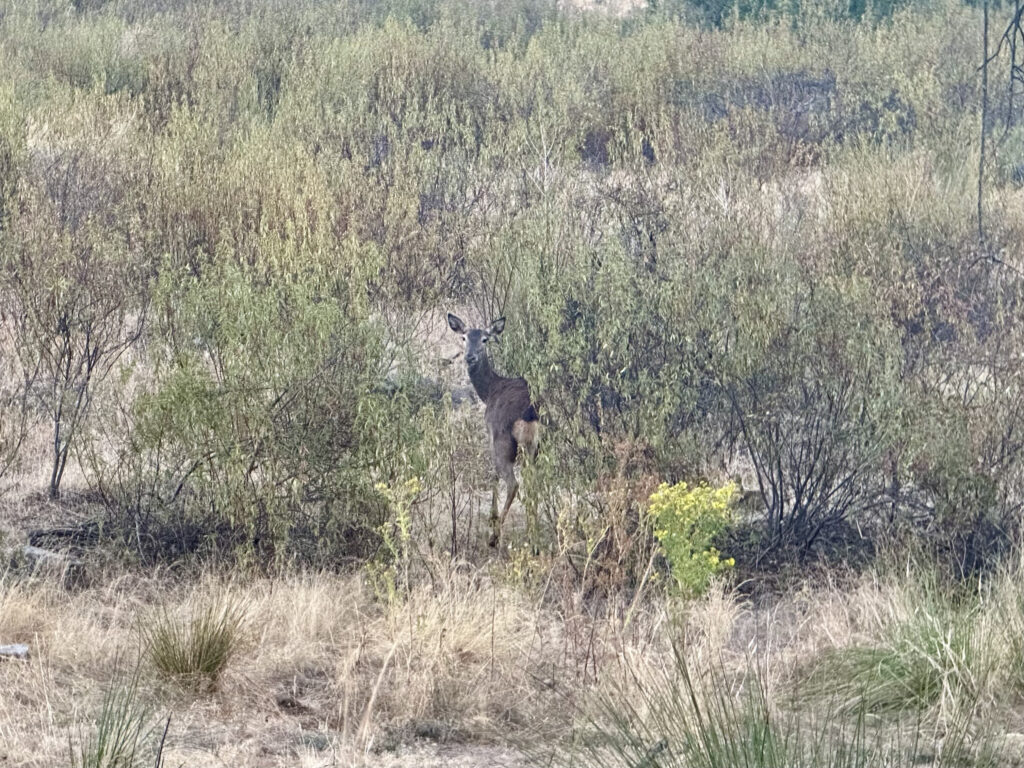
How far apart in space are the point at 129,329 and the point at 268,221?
5.46 ft

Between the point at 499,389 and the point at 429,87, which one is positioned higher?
the point at 429,87

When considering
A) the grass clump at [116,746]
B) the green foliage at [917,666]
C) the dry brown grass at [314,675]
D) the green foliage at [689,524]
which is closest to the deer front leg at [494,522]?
the dry brown grass at [314,675]

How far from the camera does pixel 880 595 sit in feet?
23.0

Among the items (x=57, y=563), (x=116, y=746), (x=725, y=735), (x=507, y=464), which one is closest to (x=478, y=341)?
(x=507, y=464)

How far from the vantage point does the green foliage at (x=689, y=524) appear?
248 inches

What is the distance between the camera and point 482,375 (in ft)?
33.2

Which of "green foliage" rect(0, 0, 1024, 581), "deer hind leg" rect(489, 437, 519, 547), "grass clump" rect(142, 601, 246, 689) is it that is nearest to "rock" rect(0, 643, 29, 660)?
"grass clump" rect(142, 601, 246, 689)

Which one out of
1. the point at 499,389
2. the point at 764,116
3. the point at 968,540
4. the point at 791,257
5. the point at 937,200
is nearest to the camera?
the point at 968,540

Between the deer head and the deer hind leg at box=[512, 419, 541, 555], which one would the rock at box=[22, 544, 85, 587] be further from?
the deer head

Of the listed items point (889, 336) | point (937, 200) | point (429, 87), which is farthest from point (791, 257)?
point (429, 87)

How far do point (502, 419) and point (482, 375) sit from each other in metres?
0.86

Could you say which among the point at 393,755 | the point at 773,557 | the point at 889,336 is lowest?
the point at 773,557

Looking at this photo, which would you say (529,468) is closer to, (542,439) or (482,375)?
(542,439)

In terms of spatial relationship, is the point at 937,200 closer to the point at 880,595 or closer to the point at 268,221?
the point at 268,221
